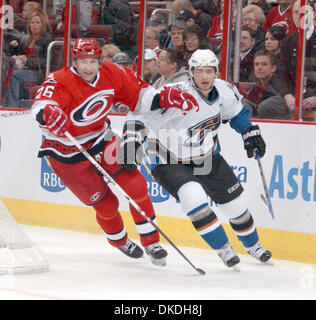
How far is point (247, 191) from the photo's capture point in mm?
5922

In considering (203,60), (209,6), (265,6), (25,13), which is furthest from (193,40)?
(25,13)

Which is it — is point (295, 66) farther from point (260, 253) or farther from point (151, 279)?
point (151, 279)

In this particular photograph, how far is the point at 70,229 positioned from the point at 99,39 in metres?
1.46

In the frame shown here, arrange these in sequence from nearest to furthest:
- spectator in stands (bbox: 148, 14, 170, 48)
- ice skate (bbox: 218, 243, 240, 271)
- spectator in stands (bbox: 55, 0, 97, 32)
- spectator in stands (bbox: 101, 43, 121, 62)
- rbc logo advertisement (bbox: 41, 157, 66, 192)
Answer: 1. ice skate (bbox: 218, 243, 240, 271)
2. spectator in stands (bbox: 148, 14, 170, 48)
3. spectator in stands (bbox: 101, 43, 121, 62)
4. spectator in stands (bbox: 55, 0, 97, 32)
5. rbc logo advertisement (bbox: 41, 157, 66, 192)

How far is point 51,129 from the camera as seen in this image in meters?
5.00

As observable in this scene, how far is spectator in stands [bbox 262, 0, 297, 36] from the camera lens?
5648 mm

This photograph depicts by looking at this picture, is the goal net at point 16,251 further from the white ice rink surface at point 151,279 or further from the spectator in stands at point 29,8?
the spectator in stands at point 29,8

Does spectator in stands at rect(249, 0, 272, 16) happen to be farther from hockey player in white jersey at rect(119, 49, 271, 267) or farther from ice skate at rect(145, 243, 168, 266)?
Result: ice skate at rect(145, 243, 168, 266)

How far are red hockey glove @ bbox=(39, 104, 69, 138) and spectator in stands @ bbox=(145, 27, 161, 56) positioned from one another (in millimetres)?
1628

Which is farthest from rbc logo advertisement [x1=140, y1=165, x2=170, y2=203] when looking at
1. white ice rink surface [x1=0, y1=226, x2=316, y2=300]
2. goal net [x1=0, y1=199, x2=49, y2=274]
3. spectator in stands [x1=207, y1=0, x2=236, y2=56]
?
goal net [x1=0, y1=199, x2=49, y2=274]

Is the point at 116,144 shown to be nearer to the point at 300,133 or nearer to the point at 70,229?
the point at 300,133

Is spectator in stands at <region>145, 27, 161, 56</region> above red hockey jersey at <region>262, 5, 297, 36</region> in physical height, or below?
below

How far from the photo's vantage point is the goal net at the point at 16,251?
5074 mm

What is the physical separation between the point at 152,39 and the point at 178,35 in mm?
324
